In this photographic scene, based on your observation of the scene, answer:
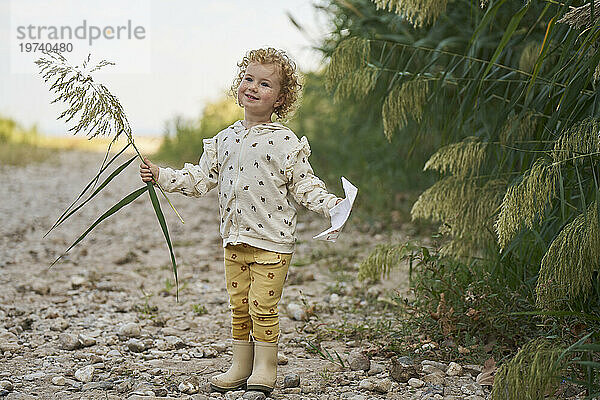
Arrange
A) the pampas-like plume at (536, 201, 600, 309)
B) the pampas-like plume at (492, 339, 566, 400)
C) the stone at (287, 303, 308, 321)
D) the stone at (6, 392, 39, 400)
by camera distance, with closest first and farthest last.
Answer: the pampas-like plume at (492, 339, 566, 400) < the pampas-like plume at (536, 201, 600, 309) < the stone at (6, 392, 39, 400) < the stone at (287, 303, 308, 321)

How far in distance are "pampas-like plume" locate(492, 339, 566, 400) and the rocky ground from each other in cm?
38

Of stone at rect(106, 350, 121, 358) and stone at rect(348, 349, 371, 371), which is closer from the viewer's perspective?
stone at rect(348, 349, 371, 371)

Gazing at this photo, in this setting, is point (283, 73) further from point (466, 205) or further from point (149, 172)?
point (466, 205)

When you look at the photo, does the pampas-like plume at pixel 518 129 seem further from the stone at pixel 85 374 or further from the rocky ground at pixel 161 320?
the stone at pixel 85 374

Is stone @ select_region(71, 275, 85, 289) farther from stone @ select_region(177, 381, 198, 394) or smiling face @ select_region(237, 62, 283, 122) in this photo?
smiling face @ select_region(237, 62, 283, 122)

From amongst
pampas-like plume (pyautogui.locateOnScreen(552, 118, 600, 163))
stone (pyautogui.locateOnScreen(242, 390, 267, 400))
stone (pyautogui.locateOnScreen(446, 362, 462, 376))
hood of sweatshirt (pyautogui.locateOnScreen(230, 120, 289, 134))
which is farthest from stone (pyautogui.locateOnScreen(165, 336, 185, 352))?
pampas-like plume (pyautogui.locateOnScreen(552, 118, 600, 163))

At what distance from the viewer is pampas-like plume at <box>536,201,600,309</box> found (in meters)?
2.08

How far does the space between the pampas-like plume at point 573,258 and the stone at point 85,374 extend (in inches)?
61.9

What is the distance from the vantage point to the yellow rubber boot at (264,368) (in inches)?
97.9

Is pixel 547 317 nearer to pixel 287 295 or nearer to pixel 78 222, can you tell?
pixel 287 295

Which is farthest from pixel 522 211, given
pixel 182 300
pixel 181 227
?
pixel 181 227

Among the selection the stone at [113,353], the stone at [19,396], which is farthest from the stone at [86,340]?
the stone at [19,396]

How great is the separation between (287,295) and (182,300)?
56 centimetres

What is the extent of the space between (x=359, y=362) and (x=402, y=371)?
0.18 meters
